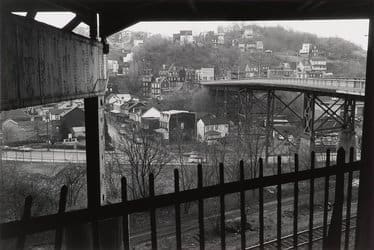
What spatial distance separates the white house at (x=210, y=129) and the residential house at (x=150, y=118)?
209 cm

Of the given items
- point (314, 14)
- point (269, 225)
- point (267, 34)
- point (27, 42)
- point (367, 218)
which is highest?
point (267, 34)

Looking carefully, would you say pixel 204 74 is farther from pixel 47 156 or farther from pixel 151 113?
pixel 47 156

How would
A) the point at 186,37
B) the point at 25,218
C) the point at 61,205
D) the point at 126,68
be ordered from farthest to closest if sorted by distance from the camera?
the point at 186,37 < the point at 126,68 < the point at 61,205 < the point at 25,218

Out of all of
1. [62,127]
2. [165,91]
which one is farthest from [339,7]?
[165,91]

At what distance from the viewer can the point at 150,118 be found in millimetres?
17047

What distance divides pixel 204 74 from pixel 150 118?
4.16 meters

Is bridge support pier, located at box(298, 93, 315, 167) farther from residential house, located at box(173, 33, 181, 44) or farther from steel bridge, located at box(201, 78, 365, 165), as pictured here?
residential house, located at box(173, 33, 181, 44)

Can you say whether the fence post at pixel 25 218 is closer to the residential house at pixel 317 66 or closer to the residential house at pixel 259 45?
the residential house at pixel 259 45

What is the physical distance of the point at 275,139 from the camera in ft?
62.2

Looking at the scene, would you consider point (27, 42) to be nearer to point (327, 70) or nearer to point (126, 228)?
point (126, 228)

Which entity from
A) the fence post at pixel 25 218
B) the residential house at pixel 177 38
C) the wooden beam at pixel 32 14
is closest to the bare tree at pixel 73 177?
the residential house at pixel 177 38

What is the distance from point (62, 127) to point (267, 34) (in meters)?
9.71

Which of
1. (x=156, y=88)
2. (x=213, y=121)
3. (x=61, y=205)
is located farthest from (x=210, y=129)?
(x=61, y=205)

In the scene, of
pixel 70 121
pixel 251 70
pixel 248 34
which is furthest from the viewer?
pixel 251 70
